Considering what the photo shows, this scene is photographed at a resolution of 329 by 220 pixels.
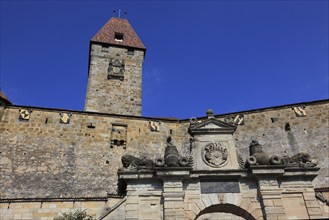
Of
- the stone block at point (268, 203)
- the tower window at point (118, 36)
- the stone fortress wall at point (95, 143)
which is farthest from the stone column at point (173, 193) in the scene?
the tower window at point (118, 36)

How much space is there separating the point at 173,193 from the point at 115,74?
20395mm

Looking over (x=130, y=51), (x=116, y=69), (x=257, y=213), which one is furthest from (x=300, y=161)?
(x=130, y=51)

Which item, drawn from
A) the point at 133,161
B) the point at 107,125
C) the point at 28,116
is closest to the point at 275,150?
the point at 107,125

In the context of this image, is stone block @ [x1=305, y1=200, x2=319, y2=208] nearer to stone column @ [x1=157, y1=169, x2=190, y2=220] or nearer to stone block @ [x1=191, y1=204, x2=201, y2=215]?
stone block @ [x1=191, y1=204, x2=201, y2=215]

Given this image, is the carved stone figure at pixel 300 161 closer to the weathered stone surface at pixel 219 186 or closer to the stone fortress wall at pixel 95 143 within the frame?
the weathered stone surface at pixel 219 186

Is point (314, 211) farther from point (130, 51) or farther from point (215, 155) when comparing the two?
point (130, 51)

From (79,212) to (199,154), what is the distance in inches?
273

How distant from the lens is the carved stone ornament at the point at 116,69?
27288 millimetres

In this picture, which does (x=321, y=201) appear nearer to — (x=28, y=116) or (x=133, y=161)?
(x=133, y=161)

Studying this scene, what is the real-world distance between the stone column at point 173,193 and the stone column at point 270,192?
71.5 inches

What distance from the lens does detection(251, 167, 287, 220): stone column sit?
787 centimetres

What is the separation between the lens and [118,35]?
31.2 meters

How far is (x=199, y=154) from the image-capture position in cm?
882

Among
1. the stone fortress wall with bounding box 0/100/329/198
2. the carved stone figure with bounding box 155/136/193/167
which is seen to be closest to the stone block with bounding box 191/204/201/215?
the carved stone figure with bounding box 155/136/193/167
